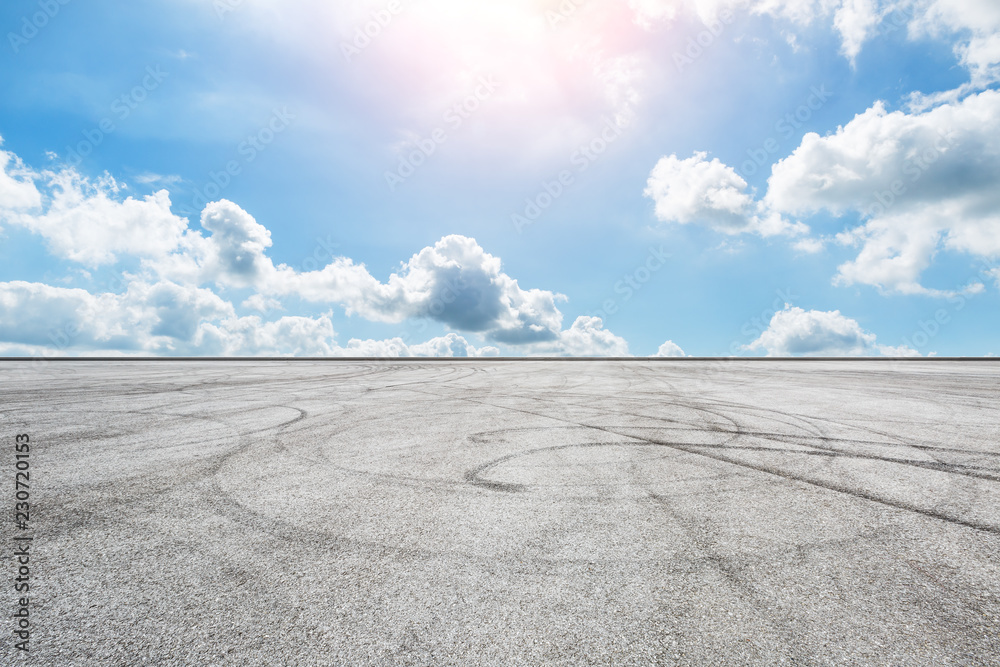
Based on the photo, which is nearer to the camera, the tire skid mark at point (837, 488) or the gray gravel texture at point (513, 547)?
the gray gravel texture at point (513, 547)

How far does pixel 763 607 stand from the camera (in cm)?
258

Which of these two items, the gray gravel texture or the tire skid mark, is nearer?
the gray gravel texture

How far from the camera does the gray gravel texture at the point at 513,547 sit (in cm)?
233

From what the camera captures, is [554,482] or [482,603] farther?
[554,482]

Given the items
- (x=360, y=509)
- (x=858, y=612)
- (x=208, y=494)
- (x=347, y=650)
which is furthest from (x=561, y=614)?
(x=208, y=494)

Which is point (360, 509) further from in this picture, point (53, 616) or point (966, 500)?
point (966, 500)

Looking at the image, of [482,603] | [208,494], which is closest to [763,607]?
[482,603]

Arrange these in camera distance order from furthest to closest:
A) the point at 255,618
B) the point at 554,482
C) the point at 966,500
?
the point at 554,482
the point at 966,500
the point at 255,618

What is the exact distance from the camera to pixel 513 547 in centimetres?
330

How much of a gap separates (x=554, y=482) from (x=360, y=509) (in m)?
2.03

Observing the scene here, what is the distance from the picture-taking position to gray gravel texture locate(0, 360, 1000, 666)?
2.33m

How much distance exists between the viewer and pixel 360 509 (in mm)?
4031

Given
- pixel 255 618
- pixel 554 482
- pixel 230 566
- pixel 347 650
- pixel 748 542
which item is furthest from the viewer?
pixel 554 482

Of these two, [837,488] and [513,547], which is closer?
[513,547]
